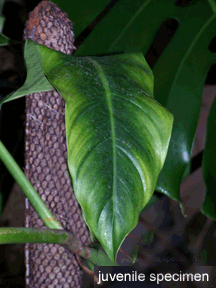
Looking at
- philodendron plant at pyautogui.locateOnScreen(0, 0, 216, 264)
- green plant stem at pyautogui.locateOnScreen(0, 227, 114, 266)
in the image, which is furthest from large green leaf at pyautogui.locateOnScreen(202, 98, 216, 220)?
green plant stem at pyautogui.locateOnScreen(0, 227, 114, 266)

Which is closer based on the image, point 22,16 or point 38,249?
point 38,249

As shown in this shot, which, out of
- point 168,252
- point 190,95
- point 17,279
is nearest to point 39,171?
point 190,95

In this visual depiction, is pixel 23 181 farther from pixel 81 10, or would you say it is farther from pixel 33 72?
pixel 81 10

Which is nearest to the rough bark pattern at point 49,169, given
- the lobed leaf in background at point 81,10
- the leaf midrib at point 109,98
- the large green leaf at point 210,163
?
the lobed leaf in background at point 81,10

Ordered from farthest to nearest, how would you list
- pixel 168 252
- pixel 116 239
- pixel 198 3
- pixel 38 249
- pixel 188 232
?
pixel 188 232 < pixel 168 252 < pixel 198 3 < pixel 38 249 < pixel 116 239

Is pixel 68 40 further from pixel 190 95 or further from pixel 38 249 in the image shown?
pixel 38 249

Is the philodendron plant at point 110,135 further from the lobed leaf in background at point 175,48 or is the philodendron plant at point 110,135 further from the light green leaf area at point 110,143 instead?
the lobed leaf in background at point 175,48

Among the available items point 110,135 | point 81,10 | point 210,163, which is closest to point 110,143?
point 110,135
